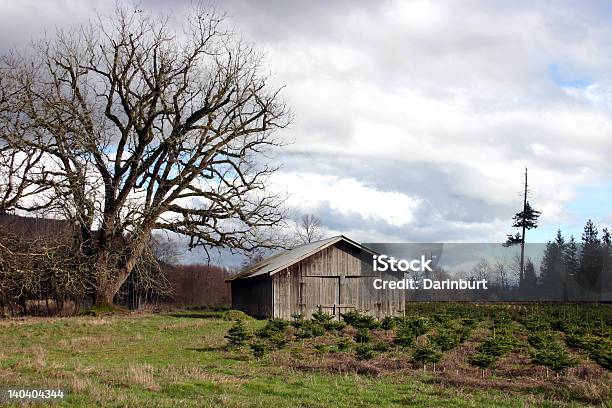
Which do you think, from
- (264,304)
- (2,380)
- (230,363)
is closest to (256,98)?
(264,304)

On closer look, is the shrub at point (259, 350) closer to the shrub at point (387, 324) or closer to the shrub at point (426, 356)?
the shrub at point (426, 356)

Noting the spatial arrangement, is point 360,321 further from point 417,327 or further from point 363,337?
point 363,337

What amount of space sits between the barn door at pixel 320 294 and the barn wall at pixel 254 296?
73.3 inches

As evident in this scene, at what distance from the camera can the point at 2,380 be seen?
1161 cm

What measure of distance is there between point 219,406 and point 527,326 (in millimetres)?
19845

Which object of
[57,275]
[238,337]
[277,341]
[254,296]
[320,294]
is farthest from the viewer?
[254,296]

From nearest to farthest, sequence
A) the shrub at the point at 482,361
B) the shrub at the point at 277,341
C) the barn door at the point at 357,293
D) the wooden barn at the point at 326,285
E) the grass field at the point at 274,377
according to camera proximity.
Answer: the grass field at the point at 274,377
the shrub at the point at 482,361
the shrub at the point at 277,341
the wooden barn at the point at 326,285
the barn door at the point at 357,293

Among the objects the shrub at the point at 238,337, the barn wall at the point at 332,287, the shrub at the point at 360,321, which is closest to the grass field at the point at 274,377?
the shrub at the point at 238,337

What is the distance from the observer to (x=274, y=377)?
13.8 m

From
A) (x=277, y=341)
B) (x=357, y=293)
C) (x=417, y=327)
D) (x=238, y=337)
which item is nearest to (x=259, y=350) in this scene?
(x=277, y=341)

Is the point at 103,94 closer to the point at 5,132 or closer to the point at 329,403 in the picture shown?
the point at 5,132

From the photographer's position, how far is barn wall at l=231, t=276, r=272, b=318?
3398cm

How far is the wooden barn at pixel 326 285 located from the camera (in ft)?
110

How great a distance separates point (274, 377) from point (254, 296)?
23.5m
